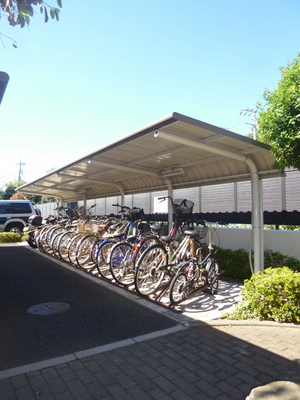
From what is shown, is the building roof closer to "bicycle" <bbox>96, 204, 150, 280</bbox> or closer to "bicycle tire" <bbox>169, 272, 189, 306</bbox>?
"bicycle" <bbox>96, 204, 150, 280</bbox>

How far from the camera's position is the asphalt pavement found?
2490 millimetres

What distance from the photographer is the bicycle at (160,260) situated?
493 cm

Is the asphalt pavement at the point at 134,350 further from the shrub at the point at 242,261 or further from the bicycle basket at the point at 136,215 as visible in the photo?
the bicycle basket at the point at 136,215

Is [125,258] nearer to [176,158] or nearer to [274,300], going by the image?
[176,158]

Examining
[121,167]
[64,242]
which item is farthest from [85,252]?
[121,167]

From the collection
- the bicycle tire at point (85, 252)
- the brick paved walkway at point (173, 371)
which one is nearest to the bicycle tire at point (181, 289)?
the brick paved walkway at point (173, 371)

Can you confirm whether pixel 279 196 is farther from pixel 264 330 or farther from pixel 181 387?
pixel 181 387

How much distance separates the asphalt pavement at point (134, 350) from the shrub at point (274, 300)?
0.18 meters

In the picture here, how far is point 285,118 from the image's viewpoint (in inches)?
161

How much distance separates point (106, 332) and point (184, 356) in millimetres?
1051

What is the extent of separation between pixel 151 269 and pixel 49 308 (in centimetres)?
173

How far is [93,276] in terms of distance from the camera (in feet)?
21.6

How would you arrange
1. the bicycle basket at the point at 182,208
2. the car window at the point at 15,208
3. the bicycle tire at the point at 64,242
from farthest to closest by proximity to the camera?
the car window at the point at 15,208, the bicycle tire at the point at 64,242, the bicycle basket at the point at 182,208

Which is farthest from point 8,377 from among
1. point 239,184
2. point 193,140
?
point 239,184
